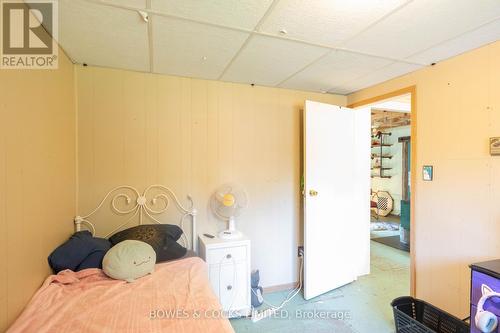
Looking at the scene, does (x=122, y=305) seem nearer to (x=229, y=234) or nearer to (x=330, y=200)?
(x=229, y=234)

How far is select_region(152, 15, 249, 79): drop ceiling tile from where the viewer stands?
1634mm

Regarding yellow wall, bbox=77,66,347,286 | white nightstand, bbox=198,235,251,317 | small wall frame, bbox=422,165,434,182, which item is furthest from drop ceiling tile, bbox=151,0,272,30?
small wall frame, bbox=422,165,434,182

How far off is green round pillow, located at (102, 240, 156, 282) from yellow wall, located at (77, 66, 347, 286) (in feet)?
2.36

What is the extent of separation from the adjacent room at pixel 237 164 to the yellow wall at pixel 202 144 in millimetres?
16

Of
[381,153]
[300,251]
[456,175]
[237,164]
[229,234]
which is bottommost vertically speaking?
[300,251]

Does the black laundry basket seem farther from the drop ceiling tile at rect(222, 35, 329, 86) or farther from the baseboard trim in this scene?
the drop ceiling tile at rect(222, 35, 329, 86)

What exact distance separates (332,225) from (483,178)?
4.47 feet

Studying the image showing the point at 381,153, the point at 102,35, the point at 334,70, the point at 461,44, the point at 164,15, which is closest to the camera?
the point at 164,15

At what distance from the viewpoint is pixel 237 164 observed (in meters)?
2.73

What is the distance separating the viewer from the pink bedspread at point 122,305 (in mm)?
1207

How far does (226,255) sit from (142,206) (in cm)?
89

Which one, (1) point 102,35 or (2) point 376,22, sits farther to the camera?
(1) point 102,35

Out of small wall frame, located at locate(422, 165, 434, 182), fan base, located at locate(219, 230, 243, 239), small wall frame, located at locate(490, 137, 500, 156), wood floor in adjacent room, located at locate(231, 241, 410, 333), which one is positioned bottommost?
wood floor in adjacent room, located at locate(231, 241, 410, 333)

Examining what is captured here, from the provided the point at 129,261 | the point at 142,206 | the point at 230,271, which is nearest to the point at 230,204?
the point at 230,271
